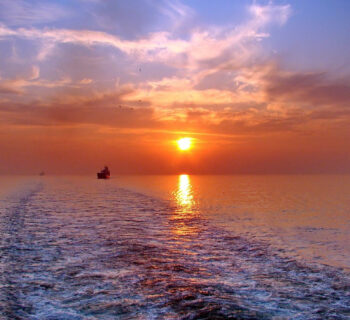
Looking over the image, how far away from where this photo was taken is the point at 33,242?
21125mm

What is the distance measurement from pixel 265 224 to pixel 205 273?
18.9 meters

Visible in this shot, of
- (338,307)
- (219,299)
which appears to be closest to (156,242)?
(219,299)

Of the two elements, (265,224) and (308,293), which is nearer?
(308,293)

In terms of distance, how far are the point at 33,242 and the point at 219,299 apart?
45.3 feet

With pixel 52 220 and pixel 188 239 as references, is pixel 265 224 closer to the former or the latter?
pixel 188 239

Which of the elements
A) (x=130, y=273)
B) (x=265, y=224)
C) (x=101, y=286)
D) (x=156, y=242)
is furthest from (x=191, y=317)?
(x=265, y=224)

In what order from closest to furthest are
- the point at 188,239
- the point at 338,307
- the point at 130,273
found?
the point at 338,307, the point at 130,273, the point at 188,239

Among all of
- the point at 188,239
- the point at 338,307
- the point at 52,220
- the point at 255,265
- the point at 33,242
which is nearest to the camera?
the point at 338,307

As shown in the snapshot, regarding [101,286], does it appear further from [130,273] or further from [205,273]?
[205,273]

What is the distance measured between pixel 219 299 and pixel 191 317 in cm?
181

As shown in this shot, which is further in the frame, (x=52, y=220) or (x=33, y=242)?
(x=52, y=220)

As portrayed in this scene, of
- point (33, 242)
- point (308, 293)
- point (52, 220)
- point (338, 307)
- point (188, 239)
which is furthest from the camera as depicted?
point (52, 220)

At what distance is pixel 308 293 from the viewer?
12547 millimetres

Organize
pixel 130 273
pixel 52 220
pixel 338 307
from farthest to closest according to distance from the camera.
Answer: pixel 52 220, pixel 130 273, pixel 338 307
